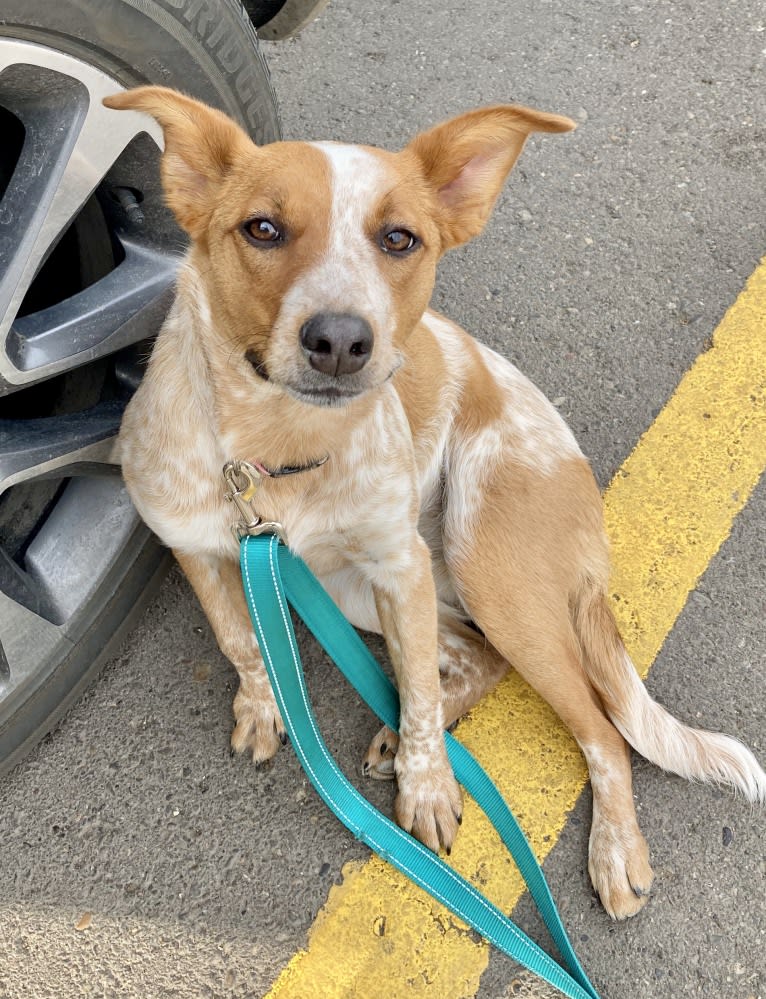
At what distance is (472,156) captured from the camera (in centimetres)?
A: 206

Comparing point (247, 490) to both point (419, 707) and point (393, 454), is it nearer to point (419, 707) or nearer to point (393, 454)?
point (393, 454)

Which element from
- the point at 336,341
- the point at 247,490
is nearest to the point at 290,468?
the point at 247,490

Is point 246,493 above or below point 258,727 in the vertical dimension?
above

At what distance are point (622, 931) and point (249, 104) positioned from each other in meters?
2.43

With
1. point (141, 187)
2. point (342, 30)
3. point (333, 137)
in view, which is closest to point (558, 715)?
point (141, 187)

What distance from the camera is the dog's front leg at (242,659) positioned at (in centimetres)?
248

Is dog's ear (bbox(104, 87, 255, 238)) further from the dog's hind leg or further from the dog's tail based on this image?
the dog's tail

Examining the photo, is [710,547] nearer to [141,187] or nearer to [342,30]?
[141,187]

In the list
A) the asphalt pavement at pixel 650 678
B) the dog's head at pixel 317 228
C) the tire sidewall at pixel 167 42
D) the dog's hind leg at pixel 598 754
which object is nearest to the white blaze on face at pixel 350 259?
the dog's head at pixel 317 228

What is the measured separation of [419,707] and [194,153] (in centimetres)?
151

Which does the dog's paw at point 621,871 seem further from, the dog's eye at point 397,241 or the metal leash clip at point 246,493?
the dog's eye at point 397,241

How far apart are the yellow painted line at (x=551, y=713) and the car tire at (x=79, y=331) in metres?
1.01

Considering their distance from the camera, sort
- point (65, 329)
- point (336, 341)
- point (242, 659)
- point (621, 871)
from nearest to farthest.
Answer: point (336, 341) → point (65, 329) → point (621, 871) → point (242, 659)

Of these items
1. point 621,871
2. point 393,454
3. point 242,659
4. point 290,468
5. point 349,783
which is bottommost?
point 621,871
